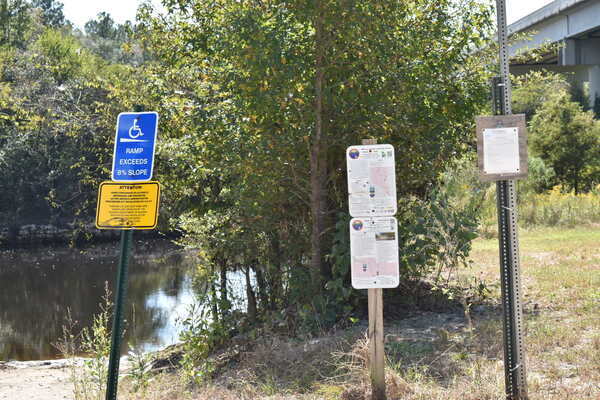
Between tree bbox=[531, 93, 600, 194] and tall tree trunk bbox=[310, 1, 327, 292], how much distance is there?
19.5 m

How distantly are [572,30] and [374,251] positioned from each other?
3176 centimetres

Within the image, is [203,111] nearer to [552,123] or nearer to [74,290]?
[74,290]

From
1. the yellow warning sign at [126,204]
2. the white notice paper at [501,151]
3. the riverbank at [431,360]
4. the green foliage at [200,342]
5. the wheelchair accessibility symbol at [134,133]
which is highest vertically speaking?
the wheelchair accessibility symbol at [134,133]

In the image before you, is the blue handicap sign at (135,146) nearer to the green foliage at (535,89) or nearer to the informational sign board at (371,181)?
the informational sign board at (371,181)

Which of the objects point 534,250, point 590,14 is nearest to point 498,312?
point 534,250

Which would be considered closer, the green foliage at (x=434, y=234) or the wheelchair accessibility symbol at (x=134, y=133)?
the wheelchair accessibility symbol at (x=134, y=133)

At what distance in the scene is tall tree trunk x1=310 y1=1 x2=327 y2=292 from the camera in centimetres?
920

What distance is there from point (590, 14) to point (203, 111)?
27266 mm

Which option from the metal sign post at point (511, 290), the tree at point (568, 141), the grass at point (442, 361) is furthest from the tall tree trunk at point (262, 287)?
the tree at point (568, 141)

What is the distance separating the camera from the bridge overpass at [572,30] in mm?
32281

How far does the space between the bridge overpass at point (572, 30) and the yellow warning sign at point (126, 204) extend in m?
25.8

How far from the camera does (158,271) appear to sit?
25016mm

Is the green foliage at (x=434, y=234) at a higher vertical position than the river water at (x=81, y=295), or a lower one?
higher

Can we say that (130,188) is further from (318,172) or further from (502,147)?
(318,172)
